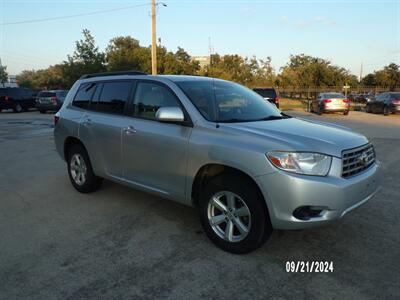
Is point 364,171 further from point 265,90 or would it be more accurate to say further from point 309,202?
point 265,90

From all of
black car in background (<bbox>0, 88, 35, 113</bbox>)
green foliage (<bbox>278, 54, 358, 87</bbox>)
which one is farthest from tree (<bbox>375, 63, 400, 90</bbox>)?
black car in background (<bbox>0, 88, 35, 113</bbox>)

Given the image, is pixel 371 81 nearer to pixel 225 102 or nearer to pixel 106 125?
pixel 225 102

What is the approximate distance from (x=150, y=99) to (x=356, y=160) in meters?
2.46

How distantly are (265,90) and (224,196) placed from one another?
1726cm

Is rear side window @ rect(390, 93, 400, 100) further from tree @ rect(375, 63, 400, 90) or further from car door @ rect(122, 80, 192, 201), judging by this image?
tree @ rect(375, 63, 400, 90)

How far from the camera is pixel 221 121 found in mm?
3979

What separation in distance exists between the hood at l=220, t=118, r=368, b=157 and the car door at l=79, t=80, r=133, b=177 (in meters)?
1.68

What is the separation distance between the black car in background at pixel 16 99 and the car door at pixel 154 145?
2533cm

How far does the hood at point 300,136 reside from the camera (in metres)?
3.32

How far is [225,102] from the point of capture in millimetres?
4391

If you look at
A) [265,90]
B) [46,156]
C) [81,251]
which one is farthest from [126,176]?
[265,90]

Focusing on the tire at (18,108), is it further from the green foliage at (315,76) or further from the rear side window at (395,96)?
the green foliage at (315,76)

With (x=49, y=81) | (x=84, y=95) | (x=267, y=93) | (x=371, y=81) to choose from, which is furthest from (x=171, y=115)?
(x=371, y=81)

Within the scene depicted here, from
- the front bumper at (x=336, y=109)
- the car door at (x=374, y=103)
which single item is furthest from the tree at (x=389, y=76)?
the front bumper at (x=336, y=109)
